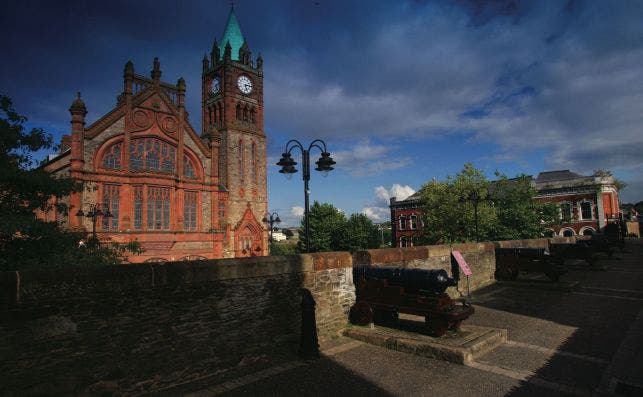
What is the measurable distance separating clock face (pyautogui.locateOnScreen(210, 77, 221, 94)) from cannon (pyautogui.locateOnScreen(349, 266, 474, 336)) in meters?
35.0

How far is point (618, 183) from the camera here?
49.4m

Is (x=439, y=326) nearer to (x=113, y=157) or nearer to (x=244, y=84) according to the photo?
(x=113, y=157)

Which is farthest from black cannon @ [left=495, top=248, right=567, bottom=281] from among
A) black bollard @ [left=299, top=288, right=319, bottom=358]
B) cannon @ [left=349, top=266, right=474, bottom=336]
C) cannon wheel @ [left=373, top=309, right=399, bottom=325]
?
black bollard @ [left=299, top=288, right=319, bottom=358]

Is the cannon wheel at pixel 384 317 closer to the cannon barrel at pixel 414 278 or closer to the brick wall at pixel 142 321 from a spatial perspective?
the cannon barrel at pixel 414 278

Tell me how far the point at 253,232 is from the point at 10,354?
31369mm

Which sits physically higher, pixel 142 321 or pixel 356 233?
pixel 356 233

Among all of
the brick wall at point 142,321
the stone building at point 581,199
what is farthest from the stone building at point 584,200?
the brick wall at point 142,321

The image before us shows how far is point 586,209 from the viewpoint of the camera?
4622 centimetres

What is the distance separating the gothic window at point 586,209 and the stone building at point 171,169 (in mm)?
39202

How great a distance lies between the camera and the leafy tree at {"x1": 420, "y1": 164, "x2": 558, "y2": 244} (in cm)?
2955

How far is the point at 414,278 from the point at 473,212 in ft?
76.5

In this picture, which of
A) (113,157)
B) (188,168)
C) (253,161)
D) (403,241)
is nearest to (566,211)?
(403,241)

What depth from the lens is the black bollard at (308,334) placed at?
7.16 m

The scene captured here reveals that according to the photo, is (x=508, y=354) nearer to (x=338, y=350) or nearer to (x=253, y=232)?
(x=338, y=350)
